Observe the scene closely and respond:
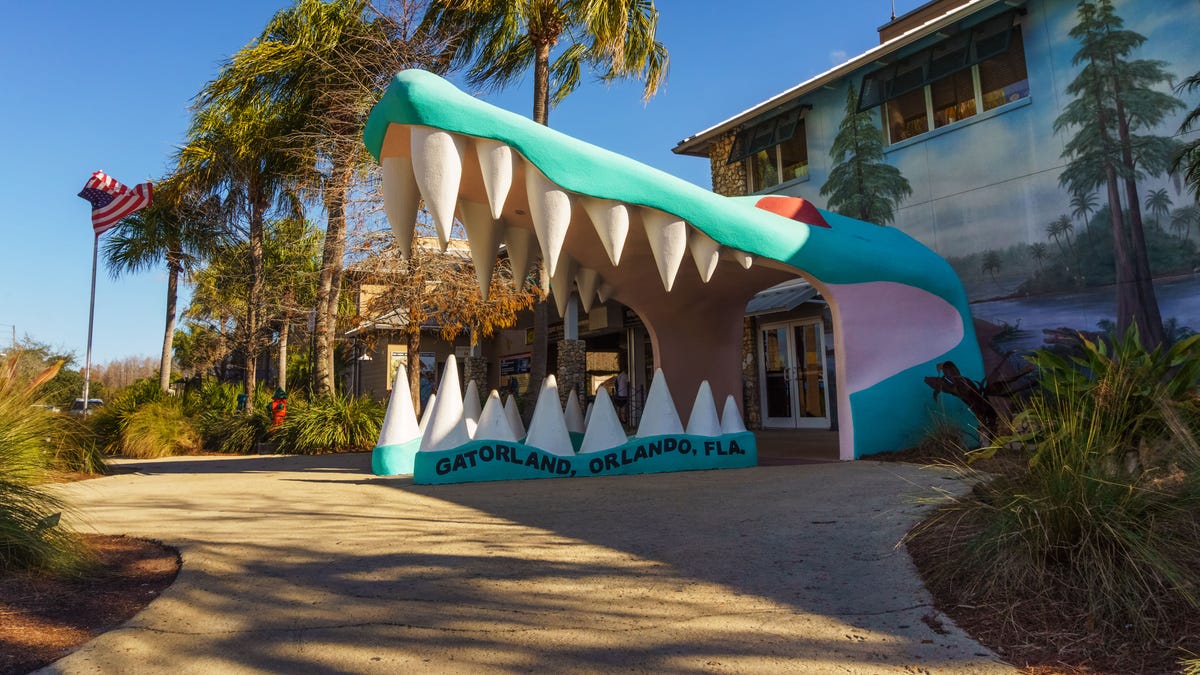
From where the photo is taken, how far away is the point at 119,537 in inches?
143

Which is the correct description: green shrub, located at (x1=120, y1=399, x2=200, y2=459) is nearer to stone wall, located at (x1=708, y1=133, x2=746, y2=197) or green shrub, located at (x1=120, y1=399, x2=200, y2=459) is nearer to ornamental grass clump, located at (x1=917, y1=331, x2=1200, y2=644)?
stone wall, located at (x1=708, y1=133, x2=746, y2=197)

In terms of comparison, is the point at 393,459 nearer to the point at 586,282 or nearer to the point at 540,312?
the point at 586,282

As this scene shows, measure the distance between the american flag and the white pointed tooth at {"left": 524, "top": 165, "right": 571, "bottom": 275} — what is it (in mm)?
11045

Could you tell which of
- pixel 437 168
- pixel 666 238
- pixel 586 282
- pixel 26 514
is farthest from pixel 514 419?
pixel 26 514

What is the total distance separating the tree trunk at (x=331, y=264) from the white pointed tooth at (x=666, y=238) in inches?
296

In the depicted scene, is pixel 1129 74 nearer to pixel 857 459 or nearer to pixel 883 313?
pixel 883 313

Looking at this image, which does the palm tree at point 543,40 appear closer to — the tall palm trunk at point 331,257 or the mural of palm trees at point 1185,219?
the tall palm trunk at point 331,257

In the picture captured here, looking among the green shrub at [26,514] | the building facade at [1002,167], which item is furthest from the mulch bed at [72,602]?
the building facade at [1002,167]

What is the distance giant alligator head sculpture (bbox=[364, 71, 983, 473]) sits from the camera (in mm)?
4727

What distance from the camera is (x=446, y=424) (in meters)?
5.64

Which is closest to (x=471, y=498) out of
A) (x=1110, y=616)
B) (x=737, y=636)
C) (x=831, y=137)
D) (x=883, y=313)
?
(x=737, y=636)

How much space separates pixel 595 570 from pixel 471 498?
206cm

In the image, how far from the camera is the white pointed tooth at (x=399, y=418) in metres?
6.43

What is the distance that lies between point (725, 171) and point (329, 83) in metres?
7.89
